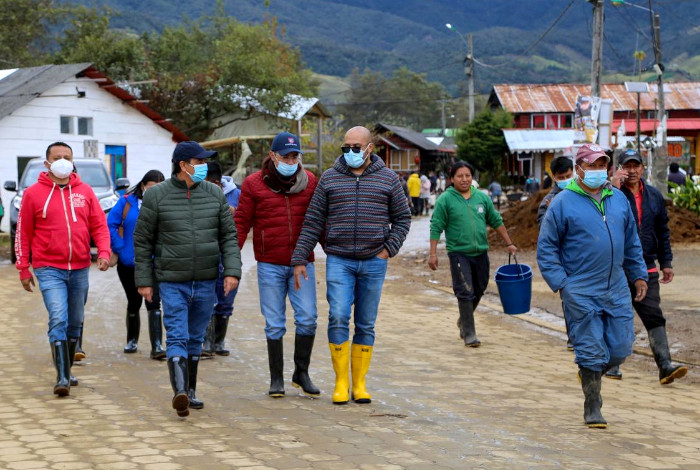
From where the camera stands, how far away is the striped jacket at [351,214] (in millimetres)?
7793

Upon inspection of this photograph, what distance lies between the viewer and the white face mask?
8180 millimetres

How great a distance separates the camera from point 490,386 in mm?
8781

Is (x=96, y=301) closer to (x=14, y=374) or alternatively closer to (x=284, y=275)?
(x=14, y=374)

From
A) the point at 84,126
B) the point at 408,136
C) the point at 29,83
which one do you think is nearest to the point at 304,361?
the point at 84,126

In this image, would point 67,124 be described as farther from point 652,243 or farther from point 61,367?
point 652,243

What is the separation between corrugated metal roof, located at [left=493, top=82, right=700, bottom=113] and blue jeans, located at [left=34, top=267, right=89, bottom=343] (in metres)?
67.6

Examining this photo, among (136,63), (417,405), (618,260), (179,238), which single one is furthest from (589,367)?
(136,63)

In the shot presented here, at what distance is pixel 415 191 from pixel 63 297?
31588 millimetres

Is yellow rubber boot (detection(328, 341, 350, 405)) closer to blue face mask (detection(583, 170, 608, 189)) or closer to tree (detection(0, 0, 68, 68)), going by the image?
blue face mask (detection(583, 170, 608, 189))

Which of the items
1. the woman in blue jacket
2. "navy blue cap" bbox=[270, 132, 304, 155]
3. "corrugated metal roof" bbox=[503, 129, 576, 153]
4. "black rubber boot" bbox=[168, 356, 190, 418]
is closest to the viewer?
"black rubber boot" bbox=[168, 356, 190, 418]

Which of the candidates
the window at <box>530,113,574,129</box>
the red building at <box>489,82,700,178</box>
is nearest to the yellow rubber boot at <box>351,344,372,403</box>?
the red building at <box>489,82,700,178</box>

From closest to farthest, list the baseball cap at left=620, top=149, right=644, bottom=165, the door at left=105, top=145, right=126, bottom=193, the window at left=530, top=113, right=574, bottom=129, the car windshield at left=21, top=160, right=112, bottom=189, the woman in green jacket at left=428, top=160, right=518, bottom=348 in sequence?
1. the baseball cap at left=620, top=149, right=644, bottom=165
2. the woman in green jacket at left=428, top=160, right=518, bottom=348
3. the car windshield at left=21, top=160, right=112, bottom=189
4. the door at left=105, top=145, right=126, bottom=193
5. the window at left=530, top=113, right=574, bottom=129

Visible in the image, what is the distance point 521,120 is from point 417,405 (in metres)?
69.2

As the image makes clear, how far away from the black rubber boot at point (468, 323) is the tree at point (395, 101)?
114885 millimetres
